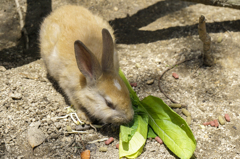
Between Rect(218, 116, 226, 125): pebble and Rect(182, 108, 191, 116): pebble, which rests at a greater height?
Rect(182, 108, 191, 116): pebble

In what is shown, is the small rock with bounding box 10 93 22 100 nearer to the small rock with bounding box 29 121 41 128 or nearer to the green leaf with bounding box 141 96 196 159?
the small rock with bounding box 29 121 41 128

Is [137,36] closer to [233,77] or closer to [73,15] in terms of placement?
[73,15]

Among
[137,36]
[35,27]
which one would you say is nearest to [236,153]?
[137,36]

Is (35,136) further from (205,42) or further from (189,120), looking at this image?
(205,42)

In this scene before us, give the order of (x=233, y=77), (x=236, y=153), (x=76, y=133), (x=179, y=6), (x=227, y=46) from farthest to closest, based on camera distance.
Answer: (x=179, y=6) < (x=227, y=46) < (x=233, y=77) < (x=76, y=133) < (x=236, y=153)

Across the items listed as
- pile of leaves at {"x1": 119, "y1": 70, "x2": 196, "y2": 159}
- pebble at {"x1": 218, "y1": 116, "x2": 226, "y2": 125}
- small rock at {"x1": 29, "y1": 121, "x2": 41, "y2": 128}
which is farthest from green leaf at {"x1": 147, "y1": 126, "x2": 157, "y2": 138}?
small rock at {"x1": 29, "y1": 121, "x2": 41, "y2": 128}

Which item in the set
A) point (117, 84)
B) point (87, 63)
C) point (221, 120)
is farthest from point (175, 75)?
point (87, 63)

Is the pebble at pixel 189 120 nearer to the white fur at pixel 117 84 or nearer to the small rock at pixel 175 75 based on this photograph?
the small rock at pixel 175 75
